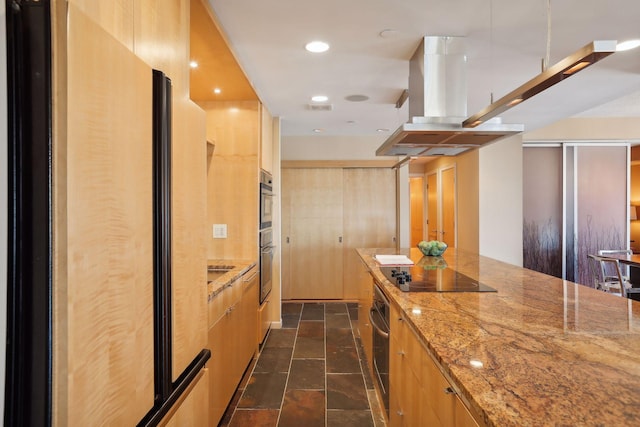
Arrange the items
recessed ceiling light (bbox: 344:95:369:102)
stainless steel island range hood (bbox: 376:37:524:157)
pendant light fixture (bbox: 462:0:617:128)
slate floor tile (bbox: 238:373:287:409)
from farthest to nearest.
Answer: recessed ceiling light (bbox: 344:95:369:102) → slate floor tile (bbox: 238:373:287:409) → stainless steel island range hood (bbox: 376:37:524:157) → pendant light fixture (bbox: 462:0:617:128)

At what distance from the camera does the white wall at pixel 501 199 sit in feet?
16.9

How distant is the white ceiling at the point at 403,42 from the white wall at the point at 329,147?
160 centimetres

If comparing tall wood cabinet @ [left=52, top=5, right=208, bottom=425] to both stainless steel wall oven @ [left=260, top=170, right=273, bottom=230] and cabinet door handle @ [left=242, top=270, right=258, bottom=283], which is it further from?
stainless steel wall oven @ [left=260, top=170, right=273, bottom=230]

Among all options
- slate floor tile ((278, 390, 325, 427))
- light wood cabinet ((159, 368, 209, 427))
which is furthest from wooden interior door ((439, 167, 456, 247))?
light wood cabinet ((159, 368, 209, 427))

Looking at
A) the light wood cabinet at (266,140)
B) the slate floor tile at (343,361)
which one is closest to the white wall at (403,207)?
the light wood cabinet at (266,140)

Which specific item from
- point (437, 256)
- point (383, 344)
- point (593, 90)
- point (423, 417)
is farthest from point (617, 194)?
point (423, 417)

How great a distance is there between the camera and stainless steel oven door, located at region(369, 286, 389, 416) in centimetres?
223

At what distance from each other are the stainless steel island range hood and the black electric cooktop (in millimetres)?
900

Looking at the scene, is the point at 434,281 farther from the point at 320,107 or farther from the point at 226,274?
the point at 320,107

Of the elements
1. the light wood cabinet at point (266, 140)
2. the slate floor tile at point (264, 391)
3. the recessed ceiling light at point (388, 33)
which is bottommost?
the slate floor tile at point (264, 391)

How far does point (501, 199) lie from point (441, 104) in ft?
10.2

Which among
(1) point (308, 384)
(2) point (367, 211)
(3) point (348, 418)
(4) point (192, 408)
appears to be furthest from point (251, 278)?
(2) point (367, 211)

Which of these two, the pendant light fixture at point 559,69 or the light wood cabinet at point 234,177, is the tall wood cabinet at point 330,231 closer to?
the light wood cabinet at point 234,177

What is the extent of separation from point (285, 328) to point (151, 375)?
3356 mm
